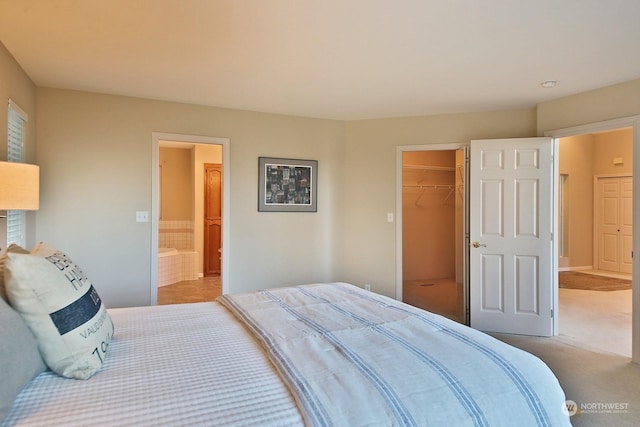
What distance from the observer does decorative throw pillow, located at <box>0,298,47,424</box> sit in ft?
3.23

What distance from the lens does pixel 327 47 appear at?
263cm

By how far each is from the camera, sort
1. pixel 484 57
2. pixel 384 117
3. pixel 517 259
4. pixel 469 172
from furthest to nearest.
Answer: pixel 384 117
pixel 469 172
pixel 517 259
pixel 484 57

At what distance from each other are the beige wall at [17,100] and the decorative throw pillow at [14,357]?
1913mm

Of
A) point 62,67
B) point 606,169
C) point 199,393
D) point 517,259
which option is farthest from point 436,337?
point 606,169

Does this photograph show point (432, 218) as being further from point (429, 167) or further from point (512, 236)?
point (512, 236)

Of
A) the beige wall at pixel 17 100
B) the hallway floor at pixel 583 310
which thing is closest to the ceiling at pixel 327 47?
the beige wall at pixel 17 100

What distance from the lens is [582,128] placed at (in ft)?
11.7

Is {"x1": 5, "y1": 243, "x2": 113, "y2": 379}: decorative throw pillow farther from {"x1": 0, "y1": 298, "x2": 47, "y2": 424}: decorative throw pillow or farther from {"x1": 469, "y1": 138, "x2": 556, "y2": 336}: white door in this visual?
{"x1": 469, "y1": 138, "x2": 556, "y2": 336}: white door

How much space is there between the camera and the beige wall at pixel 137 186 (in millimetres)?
3584

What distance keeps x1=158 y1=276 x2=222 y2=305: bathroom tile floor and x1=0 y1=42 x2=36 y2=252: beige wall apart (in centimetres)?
206

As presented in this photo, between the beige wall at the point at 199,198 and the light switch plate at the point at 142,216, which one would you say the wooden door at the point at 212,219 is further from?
the light switch plate at the point at 142,216

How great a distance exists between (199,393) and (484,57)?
9.22 ft

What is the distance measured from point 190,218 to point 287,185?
3496 mm

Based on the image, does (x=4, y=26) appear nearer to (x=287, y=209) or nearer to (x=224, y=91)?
(x=224, y=91)
